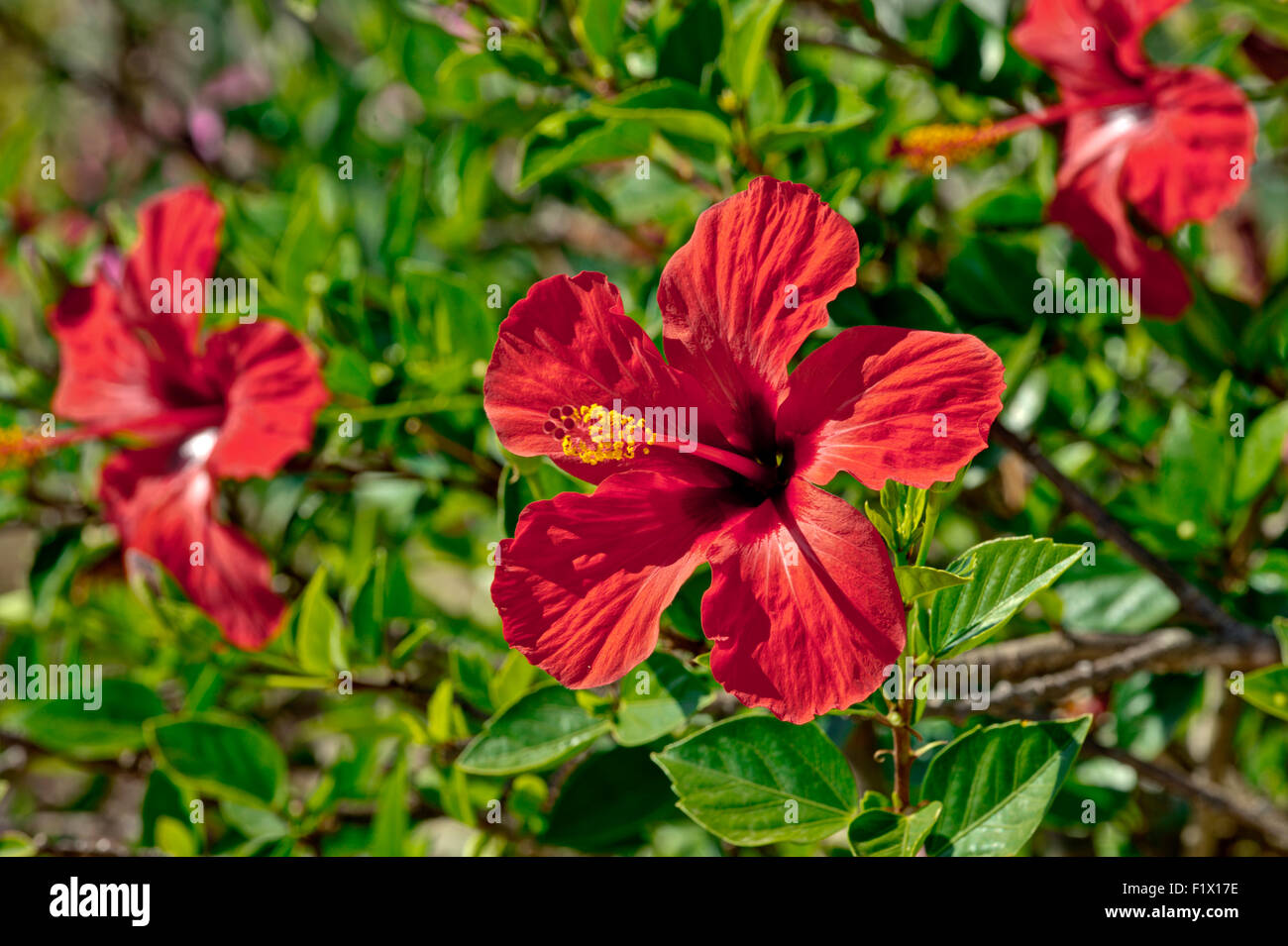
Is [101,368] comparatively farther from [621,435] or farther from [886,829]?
[886,829]

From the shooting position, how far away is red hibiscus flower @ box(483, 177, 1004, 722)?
0.85 m

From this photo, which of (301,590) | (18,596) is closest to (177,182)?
(18,596)

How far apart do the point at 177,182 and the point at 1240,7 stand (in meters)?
2.19

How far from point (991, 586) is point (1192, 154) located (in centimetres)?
72

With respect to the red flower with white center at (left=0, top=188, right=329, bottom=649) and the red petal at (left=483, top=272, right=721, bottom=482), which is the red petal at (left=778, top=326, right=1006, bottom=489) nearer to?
the red petal at (left=483, top=272, right=721, bottom=482)

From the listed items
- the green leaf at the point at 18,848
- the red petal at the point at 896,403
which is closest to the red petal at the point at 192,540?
the green leaf at the point at 18,848

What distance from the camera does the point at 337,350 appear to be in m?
1.43

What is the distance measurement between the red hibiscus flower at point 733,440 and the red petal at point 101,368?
860 millimetres

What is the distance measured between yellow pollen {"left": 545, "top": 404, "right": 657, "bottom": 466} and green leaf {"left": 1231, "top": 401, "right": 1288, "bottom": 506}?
822 millimetres

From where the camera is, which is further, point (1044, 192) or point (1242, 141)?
point (1044, 192)

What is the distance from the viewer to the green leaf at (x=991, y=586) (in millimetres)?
848

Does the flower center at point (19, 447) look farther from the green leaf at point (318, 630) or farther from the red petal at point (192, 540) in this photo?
the green leaf at point (318, 630)

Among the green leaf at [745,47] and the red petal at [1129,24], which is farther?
the red petal at [1129,24]

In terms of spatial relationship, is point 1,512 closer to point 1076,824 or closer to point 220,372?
point 220,372
